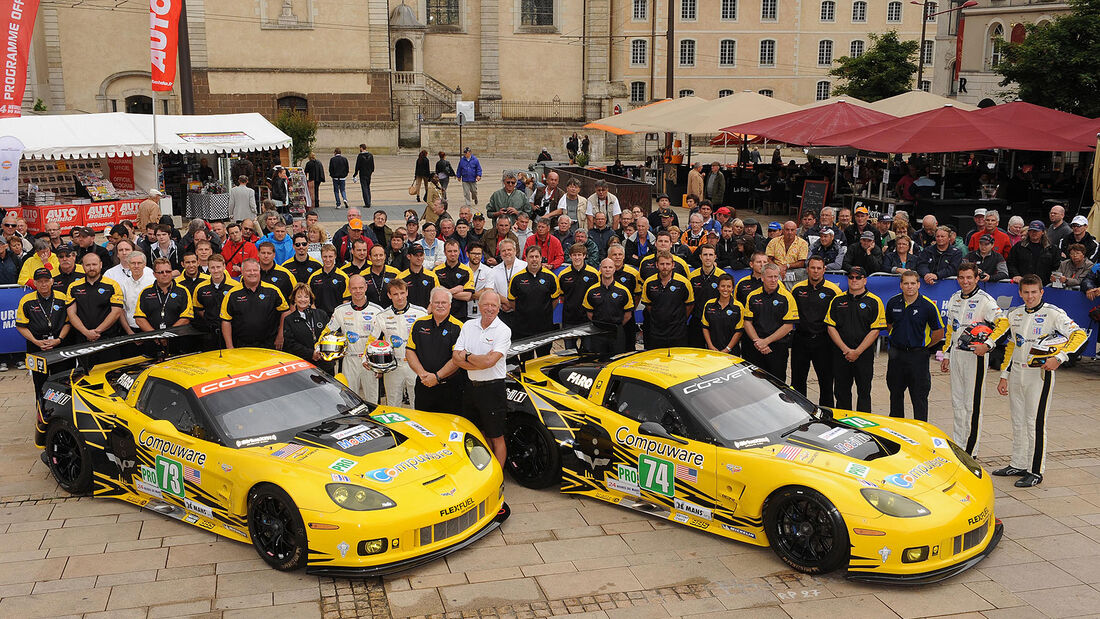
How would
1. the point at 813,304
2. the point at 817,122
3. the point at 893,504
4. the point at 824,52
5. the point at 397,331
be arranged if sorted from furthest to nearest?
1. the point at 824,52
2. the point at 817,122
3. the point at 813,304
4. the point at 397,331
5. the point at 893,504

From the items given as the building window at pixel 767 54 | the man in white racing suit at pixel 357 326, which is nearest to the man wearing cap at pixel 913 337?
the man in white racing suit at pixel 357 326

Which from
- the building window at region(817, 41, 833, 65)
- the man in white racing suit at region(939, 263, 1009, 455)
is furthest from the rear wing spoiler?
the building window at region(817, 41, 833, 65)

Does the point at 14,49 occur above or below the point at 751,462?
above

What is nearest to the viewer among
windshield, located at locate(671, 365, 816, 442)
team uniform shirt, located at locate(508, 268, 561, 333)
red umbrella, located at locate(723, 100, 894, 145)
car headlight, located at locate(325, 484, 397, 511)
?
car headlight, located at locate(325, 484, 397, 511)

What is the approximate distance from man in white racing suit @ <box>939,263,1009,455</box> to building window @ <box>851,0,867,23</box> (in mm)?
60387

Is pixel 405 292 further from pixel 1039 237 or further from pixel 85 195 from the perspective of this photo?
pixel 85 195

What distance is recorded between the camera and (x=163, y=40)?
18.1 metres

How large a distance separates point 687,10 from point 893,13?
13802 millimetres

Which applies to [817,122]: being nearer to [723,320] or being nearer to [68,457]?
[723,320]

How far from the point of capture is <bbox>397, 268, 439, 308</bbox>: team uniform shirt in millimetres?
10812

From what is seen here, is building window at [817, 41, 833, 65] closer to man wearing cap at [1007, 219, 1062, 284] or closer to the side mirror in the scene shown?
man wearing cap at [1007, 219, 1062, 284]

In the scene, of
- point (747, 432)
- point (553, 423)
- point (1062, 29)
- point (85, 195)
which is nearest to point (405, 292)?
point (553, 423)

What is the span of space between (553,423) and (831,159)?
4534 cm

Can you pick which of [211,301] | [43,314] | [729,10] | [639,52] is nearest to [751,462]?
[211,301]
